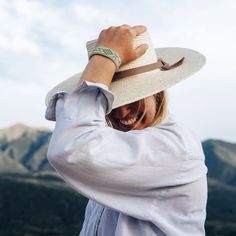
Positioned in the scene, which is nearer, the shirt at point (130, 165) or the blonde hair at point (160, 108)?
the shirt at point (130, 165)

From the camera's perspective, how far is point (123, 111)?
1.97 meters

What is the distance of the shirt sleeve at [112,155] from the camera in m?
1.66

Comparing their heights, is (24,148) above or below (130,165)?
below

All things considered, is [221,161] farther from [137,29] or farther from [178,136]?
[178,136]

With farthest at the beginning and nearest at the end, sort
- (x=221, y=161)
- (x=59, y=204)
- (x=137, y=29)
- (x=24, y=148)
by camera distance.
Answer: (x=24, y=148)
(x=221, y=161)
(x=59, y=204)
(x=137, y=29)

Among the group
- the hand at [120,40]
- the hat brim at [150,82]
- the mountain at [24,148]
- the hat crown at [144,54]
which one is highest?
the hand at [120,40]

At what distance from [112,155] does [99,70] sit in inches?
11.7

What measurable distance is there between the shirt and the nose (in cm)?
18

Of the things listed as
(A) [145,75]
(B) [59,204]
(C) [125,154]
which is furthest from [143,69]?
(B) [59,204]

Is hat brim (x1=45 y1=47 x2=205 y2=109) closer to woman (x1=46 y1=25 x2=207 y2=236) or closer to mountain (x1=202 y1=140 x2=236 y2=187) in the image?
woman (x1=46 y1=25 x2=207 y2=236)

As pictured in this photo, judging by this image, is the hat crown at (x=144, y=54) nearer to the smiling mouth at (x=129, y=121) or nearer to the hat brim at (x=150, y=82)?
Result: the hat brim at (x=150, y=82)

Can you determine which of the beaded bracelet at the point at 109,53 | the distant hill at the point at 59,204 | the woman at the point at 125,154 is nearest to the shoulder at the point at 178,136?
the woman at the point at 125,154

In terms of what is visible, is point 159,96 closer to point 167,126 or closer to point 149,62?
point 149,62

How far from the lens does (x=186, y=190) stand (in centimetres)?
180
